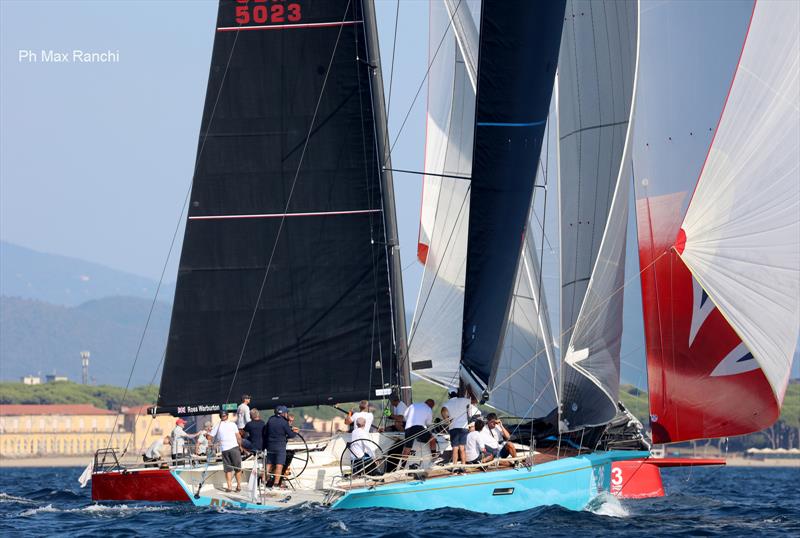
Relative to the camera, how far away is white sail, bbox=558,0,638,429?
17.8 m

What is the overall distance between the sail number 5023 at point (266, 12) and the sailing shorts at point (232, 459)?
22.5ft

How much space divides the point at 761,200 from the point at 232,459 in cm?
784

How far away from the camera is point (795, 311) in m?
16.3

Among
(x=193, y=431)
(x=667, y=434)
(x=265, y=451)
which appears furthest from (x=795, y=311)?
(x=193, y=431)

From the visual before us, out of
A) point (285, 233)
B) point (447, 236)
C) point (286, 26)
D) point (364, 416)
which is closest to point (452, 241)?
point (447, 236)

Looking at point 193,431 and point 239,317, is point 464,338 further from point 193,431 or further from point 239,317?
point 193,431

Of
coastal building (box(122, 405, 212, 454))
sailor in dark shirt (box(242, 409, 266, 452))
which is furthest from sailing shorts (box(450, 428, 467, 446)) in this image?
coastal building (box(122, 405, 212, 454))

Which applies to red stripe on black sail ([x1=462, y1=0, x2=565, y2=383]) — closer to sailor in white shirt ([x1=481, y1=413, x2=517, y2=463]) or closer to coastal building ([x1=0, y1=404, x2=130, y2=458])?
sailor in white shirt ([x1=481, y1=413, x2=517, y2=463])

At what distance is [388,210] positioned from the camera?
20766mm

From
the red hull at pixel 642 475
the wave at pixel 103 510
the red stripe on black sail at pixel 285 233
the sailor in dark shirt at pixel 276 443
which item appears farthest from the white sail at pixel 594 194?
the wave at pixel 103 510

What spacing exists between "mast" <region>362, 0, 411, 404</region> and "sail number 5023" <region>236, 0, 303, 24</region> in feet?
3.81

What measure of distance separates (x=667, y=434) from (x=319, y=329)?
5.94 metres

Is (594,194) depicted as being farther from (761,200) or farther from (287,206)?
(287,206)

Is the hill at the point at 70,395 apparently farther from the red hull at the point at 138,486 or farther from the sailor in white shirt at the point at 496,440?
the sailor in white shirt at the point at 496,440
